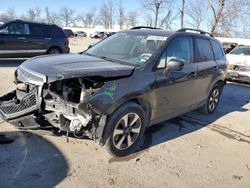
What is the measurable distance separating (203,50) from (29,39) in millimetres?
8528

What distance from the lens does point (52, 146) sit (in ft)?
14.1

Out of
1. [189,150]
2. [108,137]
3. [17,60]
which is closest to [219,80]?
[189,150]

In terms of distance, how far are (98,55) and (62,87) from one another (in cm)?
135

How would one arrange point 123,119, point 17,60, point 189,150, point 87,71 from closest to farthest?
point 87,71 → point 123,119 → point 189,150 → point 17,60

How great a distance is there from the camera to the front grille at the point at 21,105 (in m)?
3.98

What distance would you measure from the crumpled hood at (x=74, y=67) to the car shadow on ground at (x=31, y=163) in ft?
3.69

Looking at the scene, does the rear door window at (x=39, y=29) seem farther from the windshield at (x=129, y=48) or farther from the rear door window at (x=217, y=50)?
the rear door window at (x=217, y=50)

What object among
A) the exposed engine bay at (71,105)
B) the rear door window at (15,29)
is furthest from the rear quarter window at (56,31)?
the exposed engine bay at (71,105)

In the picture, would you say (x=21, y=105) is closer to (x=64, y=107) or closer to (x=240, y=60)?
(x=64, y=107)

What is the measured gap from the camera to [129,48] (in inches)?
193

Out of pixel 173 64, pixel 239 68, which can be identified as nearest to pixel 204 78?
pixel 173 64

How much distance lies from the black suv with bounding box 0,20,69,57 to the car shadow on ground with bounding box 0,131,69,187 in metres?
7.99

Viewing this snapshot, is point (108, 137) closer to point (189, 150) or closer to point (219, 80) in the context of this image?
point (189, 150)

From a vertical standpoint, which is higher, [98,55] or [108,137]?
[98,55]
